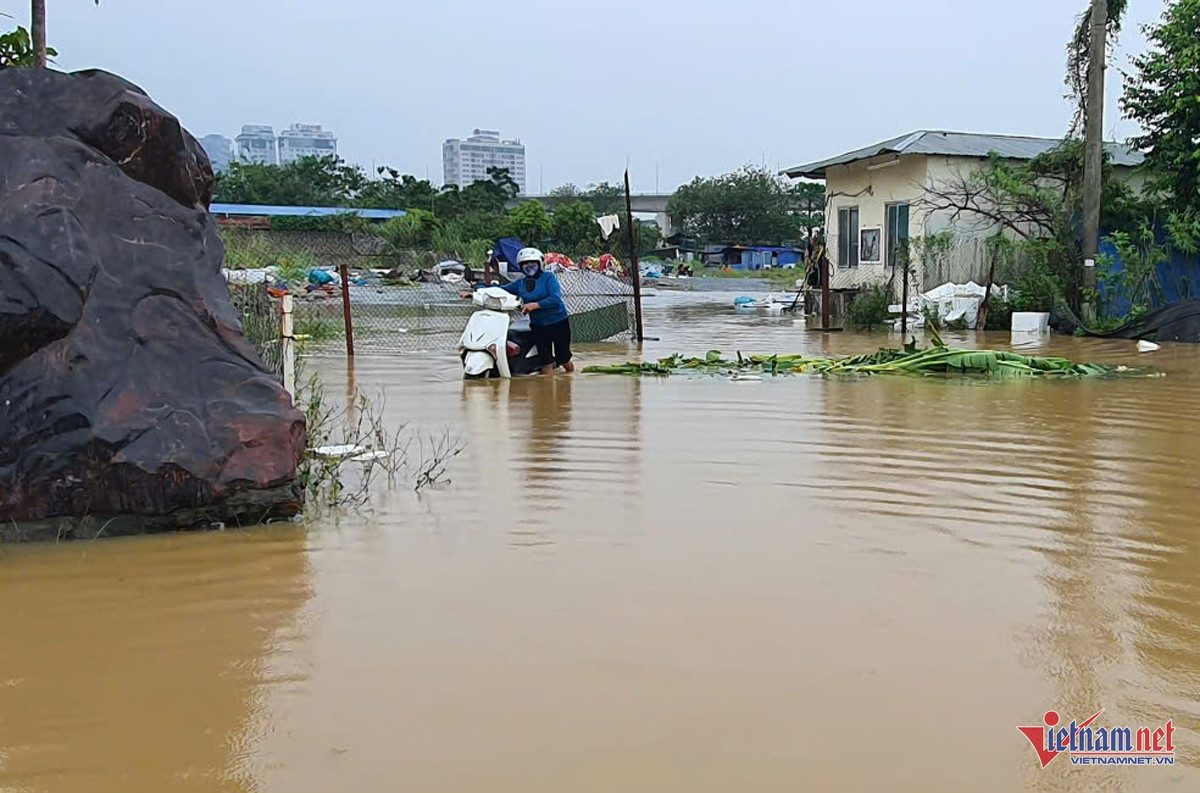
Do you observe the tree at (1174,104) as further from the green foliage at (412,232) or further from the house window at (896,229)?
the green foliage at (412,232)

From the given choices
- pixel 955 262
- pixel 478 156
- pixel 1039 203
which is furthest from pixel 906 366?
pixel 478 156

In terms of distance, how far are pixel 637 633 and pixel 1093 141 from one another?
645 inches

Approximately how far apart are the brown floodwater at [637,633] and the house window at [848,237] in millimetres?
18309

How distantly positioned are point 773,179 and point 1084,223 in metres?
47.5

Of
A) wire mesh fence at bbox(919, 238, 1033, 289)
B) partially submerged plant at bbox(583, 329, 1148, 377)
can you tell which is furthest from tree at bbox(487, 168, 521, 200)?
partially submerged plant at bbox(583, 329, 1148, 377)

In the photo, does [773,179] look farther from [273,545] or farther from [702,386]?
[273,545]

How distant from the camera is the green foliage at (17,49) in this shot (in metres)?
6.81

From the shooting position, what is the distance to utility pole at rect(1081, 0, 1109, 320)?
17.2 meters

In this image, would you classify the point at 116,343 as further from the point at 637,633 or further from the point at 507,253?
the point at 507,253

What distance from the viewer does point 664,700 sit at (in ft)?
10.7

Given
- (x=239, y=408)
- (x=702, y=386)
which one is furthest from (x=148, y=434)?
(x=702, y=386)

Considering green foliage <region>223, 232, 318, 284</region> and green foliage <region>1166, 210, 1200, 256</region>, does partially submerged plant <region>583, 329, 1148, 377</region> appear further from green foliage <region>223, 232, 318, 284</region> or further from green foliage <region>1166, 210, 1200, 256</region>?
green foliage <region>1166, 210, 1200, 256</region>

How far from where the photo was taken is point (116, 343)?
5141 mm

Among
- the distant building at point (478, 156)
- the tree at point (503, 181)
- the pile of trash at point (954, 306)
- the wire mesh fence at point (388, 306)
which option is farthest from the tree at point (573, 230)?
the distant building at point (478, 156)
